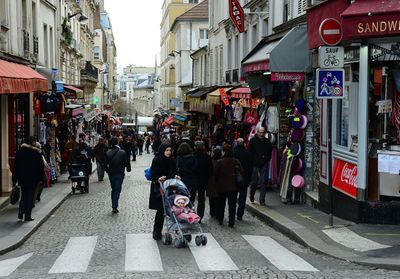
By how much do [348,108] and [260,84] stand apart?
5.54m

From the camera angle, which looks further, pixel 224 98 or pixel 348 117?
pixel 224 98

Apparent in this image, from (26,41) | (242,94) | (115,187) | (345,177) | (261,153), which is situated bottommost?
(115,187)

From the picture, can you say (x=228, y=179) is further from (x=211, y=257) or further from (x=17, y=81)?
(x=17, y=81)

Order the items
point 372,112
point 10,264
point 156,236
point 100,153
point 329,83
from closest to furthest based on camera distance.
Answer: point 10,264, point 156,236, point 329,83, point 372,112, point 100,153

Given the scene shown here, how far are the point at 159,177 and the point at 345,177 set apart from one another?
3.71 metres

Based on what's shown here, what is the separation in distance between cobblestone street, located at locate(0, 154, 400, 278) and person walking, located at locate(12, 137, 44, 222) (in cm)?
69

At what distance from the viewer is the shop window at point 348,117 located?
39.7ft

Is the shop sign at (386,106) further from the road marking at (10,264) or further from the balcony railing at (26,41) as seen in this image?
the balcony railing at (26,41)

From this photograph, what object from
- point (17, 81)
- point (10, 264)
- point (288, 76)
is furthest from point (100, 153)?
point (10, 264)

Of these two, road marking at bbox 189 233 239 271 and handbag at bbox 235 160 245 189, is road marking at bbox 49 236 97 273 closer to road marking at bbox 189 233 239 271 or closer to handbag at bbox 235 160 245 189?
road marking at bbox 189 233 239 271

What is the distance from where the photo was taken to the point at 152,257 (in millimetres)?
9367

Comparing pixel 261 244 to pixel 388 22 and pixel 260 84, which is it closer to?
pixel 388 22

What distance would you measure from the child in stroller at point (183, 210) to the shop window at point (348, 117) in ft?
11.8

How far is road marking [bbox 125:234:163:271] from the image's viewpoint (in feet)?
28.6
